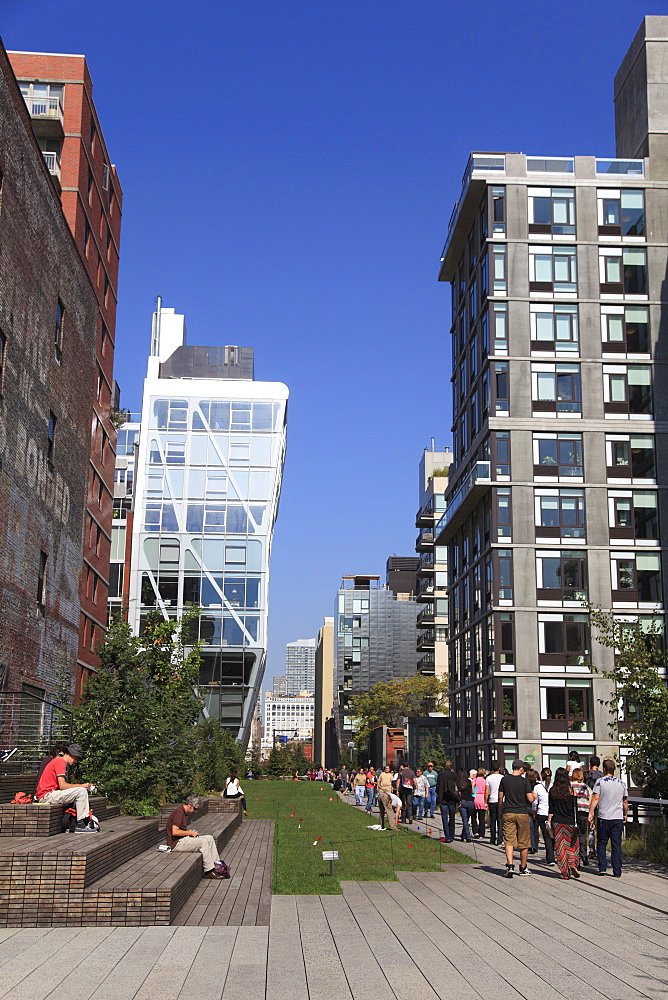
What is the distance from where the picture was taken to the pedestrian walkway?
12.5m

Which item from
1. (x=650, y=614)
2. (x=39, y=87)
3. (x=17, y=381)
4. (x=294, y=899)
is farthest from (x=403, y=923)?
(x=650, y=614)

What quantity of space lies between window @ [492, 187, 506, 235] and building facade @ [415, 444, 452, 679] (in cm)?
4305

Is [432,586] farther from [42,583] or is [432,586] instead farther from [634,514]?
[42,583]

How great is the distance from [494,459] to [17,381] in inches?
1155

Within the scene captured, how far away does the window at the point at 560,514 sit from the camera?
52938 mm

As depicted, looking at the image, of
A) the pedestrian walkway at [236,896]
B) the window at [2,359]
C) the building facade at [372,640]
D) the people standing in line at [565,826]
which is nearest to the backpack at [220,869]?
the pedestrian walkway at [236,896]

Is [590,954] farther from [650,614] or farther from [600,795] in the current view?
[650,614]

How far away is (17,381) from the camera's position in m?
29.5

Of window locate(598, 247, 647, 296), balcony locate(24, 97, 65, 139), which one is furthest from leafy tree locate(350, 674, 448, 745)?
balcony locate(24, 97, 65, 139)

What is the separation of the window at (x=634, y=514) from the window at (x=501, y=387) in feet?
21.7

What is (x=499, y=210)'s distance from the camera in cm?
Answer: 5622

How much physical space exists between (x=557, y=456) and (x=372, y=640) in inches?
4046

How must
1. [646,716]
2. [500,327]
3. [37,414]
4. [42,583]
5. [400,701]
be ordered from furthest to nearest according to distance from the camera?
1. [400,701]
2. [500,327]
3. [42,583]
4. [37,414]
5. [646,716]

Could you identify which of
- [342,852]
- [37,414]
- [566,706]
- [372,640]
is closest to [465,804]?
[342,852]
